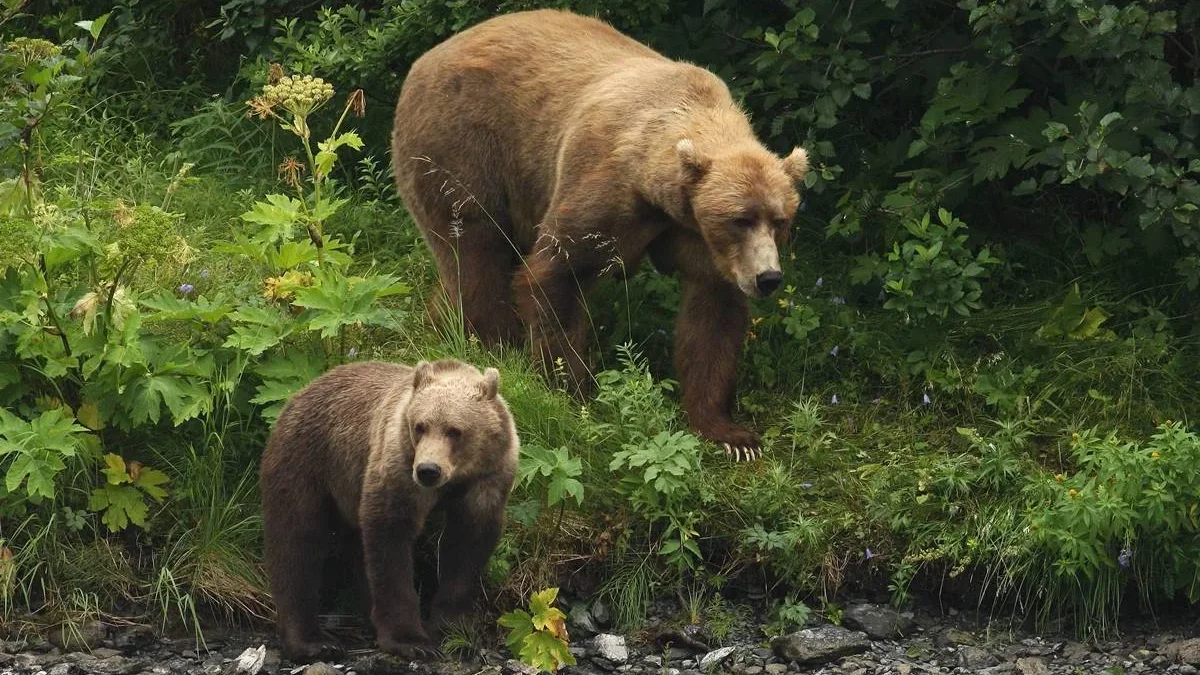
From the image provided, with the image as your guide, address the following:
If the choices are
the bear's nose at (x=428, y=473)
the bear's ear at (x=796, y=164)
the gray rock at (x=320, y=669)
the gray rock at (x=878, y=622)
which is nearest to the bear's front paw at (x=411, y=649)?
the gray rock at (x=320, y=669)

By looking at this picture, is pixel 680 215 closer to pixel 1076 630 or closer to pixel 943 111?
pixel 943 111

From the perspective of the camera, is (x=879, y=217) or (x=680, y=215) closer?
(x=680, y=215)

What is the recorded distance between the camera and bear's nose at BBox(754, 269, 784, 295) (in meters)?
6.64

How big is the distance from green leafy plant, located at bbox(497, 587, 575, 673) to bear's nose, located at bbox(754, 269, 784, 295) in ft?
4.85

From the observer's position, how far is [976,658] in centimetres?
612

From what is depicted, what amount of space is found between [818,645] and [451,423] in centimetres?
156

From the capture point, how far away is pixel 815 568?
6.43m

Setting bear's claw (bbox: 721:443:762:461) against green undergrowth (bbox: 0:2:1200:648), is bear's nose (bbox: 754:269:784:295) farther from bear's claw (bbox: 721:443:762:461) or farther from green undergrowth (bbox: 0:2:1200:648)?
bear's claw (bbox: 721:443:762:461)

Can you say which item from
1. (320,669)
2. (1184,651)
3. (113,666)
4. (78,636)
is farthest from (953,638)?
(78,636)

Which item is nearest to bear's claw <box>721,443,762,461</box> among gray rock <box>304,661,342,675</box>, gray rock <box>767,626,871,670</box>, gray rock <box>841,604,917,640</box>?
gray rock <box>841,604,917,640</box>

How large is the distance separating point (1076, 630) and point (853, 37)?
2.68m

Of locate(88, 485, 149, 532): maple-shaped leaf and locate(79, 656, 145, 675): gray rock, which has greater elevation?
locate(88, 485, 149, 532): maple-shaped leaf

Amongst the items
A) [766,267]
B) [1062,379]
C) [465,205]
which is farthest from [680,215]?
[1062,379]

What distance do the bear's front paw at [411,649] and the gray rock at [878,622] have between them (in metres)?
1.48
